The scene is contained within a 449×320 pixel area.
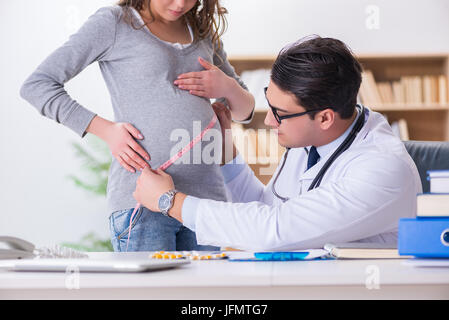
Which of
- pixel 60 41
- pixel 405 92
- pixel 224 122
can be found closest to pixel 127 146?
pixel 224 122

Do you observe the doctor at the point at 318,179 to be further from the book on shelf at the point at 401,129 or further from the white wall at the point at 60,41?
the white wall at the point at 60,41

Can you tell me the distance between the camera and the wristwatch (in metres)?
1.39

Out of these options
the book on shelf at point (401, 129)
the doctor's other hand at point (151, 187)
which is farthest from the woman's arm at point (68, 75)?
the book on shelf at point (401, 129)

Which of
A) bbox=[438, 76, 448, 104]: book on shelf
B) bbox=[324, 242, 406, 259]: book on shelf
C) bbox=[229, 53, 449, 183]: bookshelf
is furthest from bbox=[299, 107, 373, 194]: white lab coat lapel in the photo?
bbox=[438, 76, 448, 104]: book on shelf

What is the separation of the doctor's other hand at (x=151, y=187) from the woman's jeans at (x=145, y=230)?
0.33 ft

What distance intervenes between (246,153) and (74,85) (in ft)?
5.31

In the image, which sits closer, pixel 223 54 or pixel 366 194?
pixel 366 194

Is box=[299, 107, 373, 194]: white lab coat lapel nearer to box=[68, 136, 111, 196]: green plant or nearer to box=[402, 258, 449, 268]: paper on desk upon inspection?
box=[402, 258, 449, 268]: paper on desk

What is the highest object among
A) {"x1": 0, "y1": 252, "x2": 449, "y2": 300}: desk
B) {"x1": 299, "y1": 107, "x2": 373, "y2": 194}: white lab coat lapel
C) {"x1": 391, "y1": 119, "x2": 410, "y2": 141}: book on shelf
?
{"x1": 391, "y1": 119, "x2": 410, "y2": 141}: book on shelf

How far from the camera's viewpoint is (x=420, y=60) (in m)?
4.56

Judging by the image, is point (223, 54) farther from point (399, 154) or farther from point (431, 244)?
point (431, 244)

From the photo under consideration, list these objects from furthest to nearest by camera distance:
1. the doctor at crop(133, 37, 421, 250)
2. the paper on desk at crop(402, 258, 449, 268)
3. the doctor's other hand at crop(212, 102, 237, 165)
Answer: the doctor's other hand at crop(212, 102, 237, 165) < the doctor at crop(133, 37, 421, 250) < the paper on desk at crop(402, 258, 449, 268)

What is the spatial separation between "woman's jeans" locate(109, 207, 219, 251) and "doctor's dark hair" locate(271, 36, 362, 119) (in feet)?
1.60

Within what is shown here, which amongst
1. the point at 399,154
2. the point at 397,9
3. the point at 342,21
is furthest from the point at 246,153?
the point at 399,154
